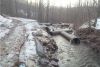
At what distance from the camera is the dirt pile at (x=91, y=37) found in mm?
17777

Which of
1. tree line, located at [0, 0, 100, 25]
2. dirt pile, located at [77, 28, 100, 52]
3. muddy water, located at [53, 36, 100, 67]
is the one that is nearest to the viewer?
muddy water, located at [53, 36, 100, 67]

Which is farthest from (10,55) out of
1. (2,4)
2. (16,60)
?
(2,4)

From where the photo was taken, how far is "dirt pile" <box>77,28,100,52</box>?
1778 centimetres

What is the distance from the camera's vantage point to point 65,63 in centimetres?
1229

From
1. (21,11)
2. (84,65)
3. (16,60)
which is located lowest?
(84,65)

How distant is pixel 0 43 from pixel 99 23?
17951mm

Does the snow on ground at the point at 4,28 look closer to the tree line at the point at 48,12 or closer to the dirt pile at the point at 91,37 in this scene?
the dirt pile at the point at 91,37

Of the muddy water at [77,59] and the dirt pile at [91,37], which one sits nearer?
the muddy water at [77,59]

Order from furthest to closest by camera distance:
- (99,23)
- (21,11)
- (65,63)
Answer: (21,11) → (99,23) → (65,63)

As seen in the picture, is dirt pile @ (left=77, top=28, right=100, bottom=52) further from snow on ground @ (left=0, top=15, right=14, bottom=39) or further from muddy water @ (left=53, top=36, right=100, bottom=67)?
snow on ground @ (left=0, top=15, right=14, bottom=39)

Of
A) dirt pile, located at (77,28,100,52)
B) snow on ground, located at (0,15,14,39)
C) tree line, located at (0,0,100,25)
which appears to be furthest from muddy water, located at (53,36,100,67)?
tree line, located at (0,0,100,25)

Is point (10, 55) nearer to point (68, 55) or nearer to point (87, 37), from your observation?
point (68, 55)

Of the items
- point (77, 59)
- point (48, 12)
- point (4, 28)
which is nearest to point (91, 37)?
point (77, 59)

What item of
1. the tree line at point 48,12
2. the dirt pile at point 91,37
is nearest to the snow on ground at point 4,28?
the dirt pile at point 91,37
